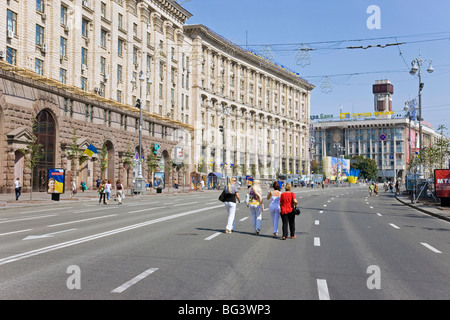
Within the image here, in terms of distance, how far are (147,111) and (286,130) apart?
58211 mm

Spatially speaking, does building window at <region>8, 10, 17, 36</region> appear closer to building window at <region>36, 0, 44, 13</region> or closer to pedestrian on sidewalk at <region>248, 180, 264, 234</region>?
building window at <region>36, 0, 44, 13</region>

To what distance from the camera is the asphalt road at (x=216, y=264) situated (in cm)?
672

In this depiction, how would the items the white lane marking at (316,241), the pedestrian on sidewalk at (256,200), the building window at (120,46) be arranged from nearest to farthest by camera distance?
1. the white lane marking at (316,241)
2. the pedestrian on sidewalk at (256,200)
3. the building window at (120,46)

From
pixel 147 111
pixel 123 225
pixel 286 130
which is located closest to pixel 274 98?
pixel 286 130

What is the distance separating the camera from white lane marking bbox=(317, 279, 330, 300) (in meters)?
6.45

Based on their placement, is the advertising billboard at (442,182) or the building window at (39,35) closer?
the advertising billboard at (442,182)

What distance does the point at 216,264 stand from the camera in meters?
8.96

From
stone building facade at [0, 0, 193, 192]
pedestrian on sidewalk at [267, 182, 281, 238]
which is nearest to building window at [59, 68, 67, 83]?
stone building facade at [0, 0, 193, 192]

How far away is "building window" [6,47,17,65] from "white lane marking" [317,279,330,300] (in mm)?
35689

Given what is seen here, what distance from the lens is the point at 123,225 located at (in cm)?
1641

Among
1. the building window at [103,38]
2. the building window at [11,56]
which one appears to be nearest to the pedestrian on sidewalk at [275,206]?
the building window at [11,56]

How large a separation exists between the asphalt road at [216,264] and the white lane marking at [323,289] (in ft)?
0.05

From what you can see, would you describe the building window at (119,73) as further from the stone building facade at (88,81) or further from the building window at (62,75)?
the building window at (62,75)
